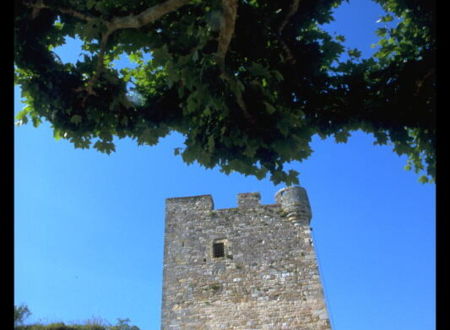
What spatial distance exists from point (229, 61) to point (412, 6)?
8.13 feet

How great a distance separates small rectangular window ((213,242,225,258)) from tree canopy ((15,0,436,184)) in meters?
9.86

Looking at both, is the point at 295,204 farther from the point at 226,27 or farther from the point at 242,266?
the point at 226,27

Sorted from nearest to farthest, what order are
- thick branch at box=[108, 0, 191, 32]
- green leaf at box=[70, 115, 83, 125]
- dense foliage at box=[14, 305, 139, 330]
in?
thick branch at box=[108, 0, 191, 32], green leaf at box=[70, 115, 83, 125], dense foliage at box=[14, 305, 139, 330]

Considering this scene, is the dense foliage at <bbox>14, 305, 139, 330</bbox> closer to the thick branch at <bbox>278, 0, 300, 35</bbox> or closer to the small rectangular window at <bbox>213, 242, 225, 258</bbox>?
the small rectangular window at <bbox>213, 242, 225, 258</bbox>

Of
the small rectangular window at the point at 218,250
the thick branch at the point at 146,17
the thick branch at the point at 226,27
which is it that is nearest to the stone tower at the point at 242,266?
the small rectangular window at the point at 218,250

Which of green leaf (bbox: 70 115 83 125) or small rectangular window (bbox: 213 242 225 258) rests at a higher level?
green leaf (bbox: 70 115 83 125)

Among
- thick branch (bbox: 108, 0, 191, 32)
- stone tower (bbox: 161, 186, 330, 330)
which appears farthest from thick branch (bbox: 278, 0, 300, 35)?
stone tower (bbox: 161, 186, 330, 330)

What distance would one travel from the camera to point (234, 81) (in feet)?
16.8

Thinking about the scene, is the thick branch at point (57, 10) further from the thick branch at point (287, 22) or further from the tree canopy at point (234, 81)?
the thick branch at point (287, 22)

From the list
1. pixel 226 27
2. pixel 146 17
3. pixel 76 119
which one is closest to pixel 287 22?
pixel 226 27

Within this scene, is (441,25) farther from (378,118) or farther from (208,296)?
(208,296)

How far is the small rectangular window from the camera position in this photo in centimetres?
1524

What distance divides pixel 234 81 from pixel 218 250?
11.0 meters

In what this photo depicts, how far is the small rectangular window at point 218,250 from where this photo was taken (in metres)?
15.2
